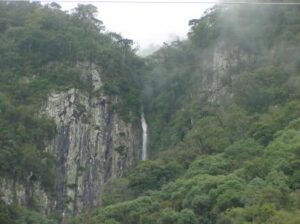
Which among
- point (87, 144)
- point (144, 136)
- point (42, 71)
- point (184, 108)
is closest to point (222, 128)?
point (184, 108)

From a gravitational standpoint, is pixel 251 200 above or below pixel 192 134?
below

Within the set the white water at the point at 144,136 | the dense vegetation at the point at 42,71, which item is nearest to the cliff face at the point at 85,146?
the white water at the point at 144,136

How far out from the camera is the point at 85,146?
3906 centimetres

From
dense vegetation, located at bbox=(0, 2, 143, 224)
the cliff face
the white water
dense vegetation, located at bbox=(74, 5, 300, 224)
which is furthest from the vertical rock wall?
dense vegetation, located at bbox=(74, 5, 300, 224)

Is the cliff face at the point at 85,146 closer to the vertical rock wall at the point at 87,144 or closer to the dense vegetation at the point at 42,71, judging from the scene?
the vertical rock wall at the point at 87,144

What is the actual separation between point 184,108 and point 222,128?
623 centimetres

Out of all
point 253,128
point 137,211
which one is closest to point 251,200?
point 137,211

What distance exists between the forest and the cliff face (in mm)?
659

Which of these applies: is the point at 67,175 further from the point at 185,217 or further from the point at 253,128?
the point at 185,217

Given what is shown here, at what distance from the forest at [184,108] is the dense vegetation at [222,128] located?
0.06 metres

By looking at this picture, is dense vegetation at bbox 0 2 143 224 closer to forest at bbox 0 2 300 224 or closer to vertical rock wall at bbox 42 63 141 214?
forest at bbox 0 2 300 224

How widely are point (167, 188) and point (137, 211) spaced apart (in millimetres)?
2635

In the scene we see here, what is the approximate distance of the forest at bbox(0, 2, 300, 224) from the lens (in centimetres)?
2559

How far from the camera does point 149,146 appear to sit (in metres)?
42.6
